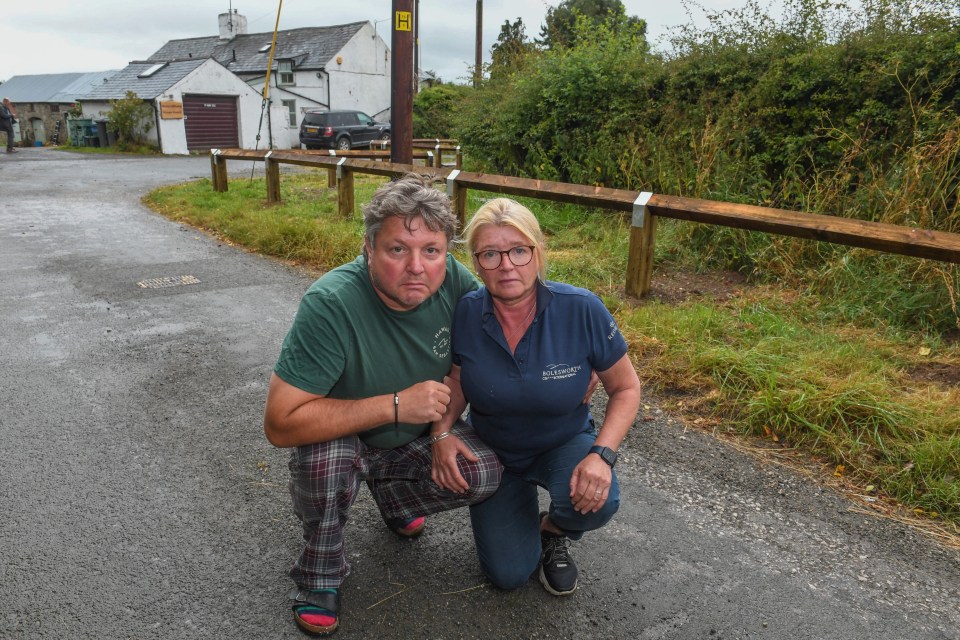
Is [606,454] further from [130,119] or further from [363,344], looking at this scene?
[130,119]

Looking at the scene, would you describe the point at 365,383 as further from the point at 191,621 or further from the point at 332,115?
the point at 332,115

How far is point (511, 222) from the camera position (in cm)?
240

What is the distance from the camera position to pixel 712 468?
11.1 feet

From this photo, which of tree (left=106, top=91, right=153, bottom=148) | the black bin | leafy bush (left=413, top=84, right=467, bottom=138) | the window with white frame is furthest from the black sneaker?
the window with white frame

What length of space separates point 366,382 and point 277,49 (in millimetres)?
44682

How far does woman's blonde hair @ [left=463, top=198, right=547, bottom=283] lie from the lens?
2416mm

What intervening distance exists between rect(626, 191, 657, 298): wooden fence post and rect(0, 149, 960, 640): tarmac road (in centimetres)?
188

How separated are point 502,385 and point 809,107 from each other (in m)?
5.69

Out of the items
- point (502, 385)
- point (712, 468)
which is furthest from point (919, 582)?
point (502, 385)

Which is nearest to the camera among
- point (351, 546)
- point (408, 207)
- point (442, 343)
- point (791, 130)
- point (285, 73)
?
point (408, 207)

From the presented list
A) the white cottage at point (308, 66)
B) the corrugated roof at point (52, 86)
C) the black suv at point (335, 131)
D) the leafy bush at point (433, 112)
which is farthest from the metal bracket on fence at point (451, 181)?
the corrugated roof at point (52, 86)

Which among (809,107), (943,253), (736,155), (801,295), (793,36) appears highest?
(793,36)

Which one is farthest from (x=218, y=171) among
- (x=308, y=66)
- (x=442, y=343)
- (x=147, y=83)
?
(x=308, y=66)

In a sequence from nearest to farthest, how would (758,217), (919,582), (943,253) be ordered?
(919,582) < (943,253) < (758,217)
